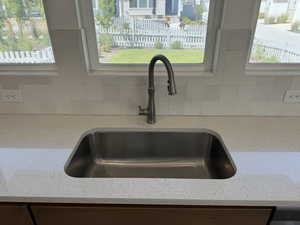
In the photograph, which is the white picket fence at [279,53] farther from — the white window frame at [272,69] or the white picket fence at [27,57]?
the white picket fence at [27,57]

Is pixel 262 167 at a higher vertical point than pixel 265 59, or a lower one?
lower

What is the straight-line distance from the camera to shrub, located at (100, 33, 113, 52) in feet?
3.97

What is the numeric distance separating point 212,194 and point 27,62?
1.22 metres

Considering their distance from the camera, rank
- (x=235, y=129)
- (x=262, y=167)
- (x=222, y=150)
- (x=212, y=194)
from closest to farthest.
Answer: (x=212, y=194) < (x=262, y=167) < (x=222, y=150) < (x=235, y=129)

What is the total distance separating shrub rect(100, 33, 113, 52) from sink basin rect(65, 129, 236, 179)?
466mm

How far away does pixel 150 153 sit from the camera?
125cm

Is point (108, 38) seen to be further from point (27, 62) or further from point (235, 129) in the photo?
point (235, 129)

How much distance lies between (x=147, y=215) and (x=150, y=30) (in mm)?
918

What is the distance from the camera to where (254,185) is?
79cm

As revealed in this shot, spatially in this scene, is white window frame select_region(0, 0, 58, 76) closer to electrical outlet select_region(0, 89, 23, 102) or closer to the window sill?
electrical outlet select_region(0, 89, 23, 102)

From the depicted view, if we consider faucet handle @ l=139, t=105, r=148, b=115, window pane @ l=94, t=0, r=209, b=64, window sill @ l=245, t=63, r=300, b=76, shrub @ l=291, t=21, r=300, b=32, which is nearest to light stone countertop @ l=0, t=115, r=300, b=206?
faucet handle @ l=139, t=105, r=148, b=115

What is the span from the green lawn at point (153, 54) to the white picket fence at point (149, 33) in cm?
3

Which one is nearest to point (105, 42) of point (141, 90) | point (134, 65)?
point (134, 65)

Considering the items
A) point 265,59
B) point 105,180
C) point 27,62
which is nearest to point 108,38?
point 27,62
